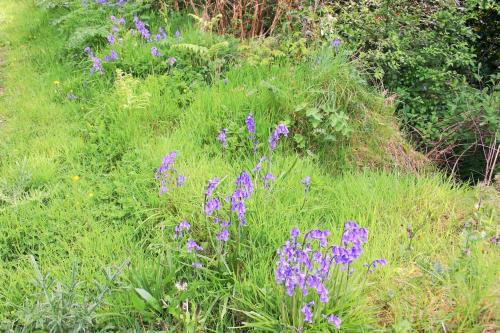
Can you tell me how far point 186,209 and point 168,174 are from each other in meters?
0.39

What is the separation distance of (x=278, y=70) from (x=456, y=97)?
6.77ft

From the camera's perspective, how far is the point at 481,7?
17.7 ft

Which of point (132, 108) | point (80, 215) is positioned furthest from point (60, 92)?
point (80, 215)

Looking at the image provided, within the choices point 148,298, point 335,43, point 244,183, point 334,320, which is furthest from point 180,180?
point 335,43

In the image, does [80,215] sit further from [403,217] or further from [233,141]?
[403,217]

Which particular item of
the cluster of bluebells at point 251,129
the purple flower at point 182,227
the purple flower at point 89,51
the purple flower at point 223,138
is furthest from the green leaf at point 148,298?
the purple flower at point 89,51

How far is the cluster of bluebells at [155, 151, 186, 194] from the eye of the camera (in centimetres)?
314

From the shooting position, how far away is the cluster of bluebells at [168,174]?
3142 mm

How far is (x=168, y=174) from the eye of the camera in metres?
3.34

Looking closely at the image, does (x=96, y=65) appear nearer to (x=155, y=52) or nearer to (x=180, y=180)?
(x=155, y=52)

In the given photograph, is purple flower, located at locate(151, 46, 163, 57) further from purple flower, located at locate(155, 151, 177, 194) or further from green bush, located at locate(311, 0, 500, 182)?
purple flower, located at locate(155, 151, 177, 194)

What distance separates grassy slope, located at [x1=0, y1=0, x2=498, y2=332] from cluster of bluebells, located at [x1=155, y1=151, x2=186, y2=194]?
0.31ft

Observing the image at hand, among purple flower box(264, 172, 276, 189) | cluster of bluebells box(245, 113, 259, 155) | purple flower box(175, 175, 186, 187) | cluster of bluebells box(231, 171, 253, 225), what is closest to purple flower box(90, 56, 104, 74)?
cluster of bluebells box(245, 113, 259, 155)

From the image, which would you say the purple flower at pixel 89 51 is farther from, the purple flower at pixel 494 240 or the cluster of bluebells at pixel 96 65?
the purple flower at pixel 494 240
